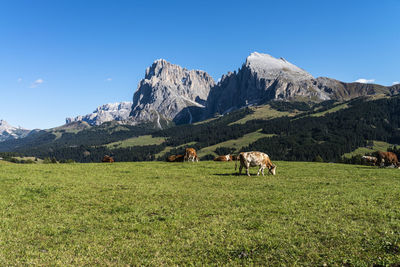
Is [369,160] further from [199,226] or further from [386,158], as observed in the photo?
[199,226]

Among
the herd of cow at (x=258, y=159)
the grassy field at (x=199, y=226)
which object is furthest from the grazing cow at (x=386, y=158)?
the grassy field at (x=199, y=226)

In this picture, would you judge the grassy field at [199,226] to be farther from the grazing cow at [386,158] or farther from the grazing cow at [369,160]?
the grazing cow at [369,160]

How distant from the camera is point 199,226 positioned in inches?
446

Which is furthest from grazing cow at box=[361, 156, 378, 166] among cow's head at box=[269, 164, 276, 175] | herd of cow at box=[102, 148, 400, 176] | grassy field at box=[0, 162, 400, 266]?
Answer: grassy field at box=[0, 162, 400, 266]

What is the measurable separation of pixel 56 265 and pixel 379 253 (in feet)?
34.5

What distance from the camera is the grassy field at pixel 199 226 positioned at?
8594 mm

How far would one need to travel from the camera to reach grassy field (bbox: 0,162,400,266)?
859cm

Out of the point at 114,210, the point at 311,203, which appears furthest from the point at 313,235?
the point at 114,210

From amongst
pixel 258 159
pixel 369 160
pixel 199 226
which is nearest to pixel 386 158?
pixel 369 160

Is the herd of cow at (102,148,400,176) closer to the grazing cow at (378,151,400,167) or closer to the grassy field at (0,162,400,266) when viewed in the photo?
the grazing cow at (378,151,400,167)

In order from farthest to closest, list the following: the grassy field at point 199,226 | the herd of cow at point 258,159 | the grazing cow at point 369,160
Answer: the grazing cow at point 369,160 < the herd of cow at point 258,159 < the grassy field at point 199,226

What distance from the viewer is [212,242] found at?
9.73 m

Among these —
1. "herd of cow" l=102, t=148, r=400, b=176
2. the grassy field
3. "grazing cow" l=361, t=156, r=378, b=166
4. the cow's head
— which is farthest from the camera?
"grazing cow" l=361, t=156, r=378, b=166

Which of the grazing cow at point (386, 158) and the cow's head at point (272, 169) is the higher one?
the grazing cow at point (386, 158)
